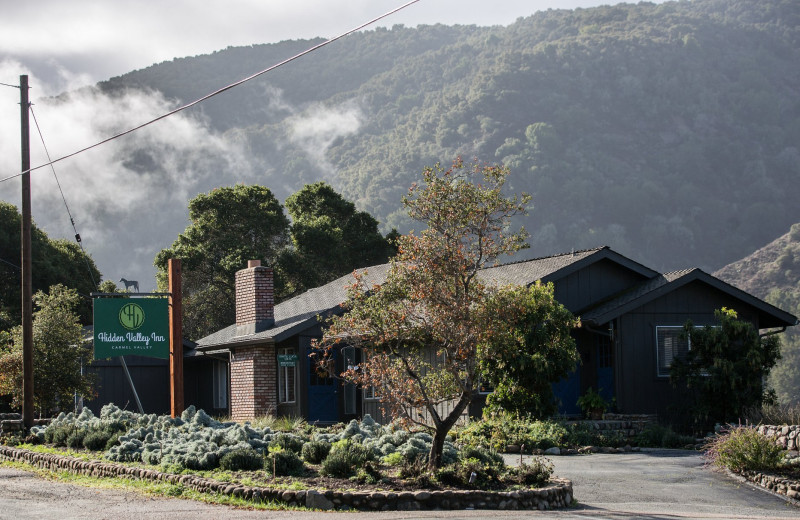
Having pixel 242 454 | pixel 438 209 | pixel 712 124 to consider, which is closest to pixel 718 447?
pixel 438 209

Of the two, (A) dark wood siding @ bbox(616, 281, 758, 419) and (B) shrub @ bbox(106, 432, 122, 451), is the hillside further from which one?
(B) shrub @ bbox(106, 432, 122, 451)

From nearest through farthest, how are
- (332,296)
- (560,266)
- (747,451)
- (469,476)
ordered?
(469,476) → (747,451) → (560,266) → (332,296)

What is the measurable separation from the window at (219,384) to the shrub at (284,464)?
17860mm

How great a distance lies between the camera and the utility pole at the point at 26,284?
23.7m

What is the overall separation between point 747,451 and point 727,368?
6161mm

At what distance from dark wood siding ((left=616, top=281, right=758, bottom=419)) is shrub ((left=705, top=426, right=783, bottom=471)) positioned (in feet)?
23.2

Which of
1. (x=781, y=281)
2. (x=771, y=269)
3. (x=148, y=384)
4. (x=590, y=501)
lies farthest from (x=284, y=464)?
(x=771, y=269)

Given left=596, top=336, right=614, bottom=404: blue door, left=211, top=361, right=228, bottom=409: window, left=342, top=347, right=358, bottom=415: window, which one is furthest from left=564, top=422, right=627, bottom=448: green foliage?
left=211, top=361, right=228, bottom=409: window

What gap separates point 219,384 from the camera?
107 ft

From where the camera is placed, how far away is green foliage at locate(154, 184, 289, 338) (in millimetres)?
50000

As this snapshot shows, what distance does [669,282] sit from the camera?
24.2 meters

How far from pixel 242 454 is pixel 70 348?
14035 millimetres

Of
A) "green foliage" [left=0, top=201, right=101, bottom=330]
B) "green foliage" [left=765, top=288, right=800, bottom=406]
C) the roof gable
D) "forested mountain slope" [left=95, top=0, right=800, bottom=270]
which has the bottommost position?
"green foliage" [left=765, top=288, right=800, bottom=406]

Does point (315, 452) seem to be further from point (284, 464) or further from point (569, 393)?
point (569, 393)
